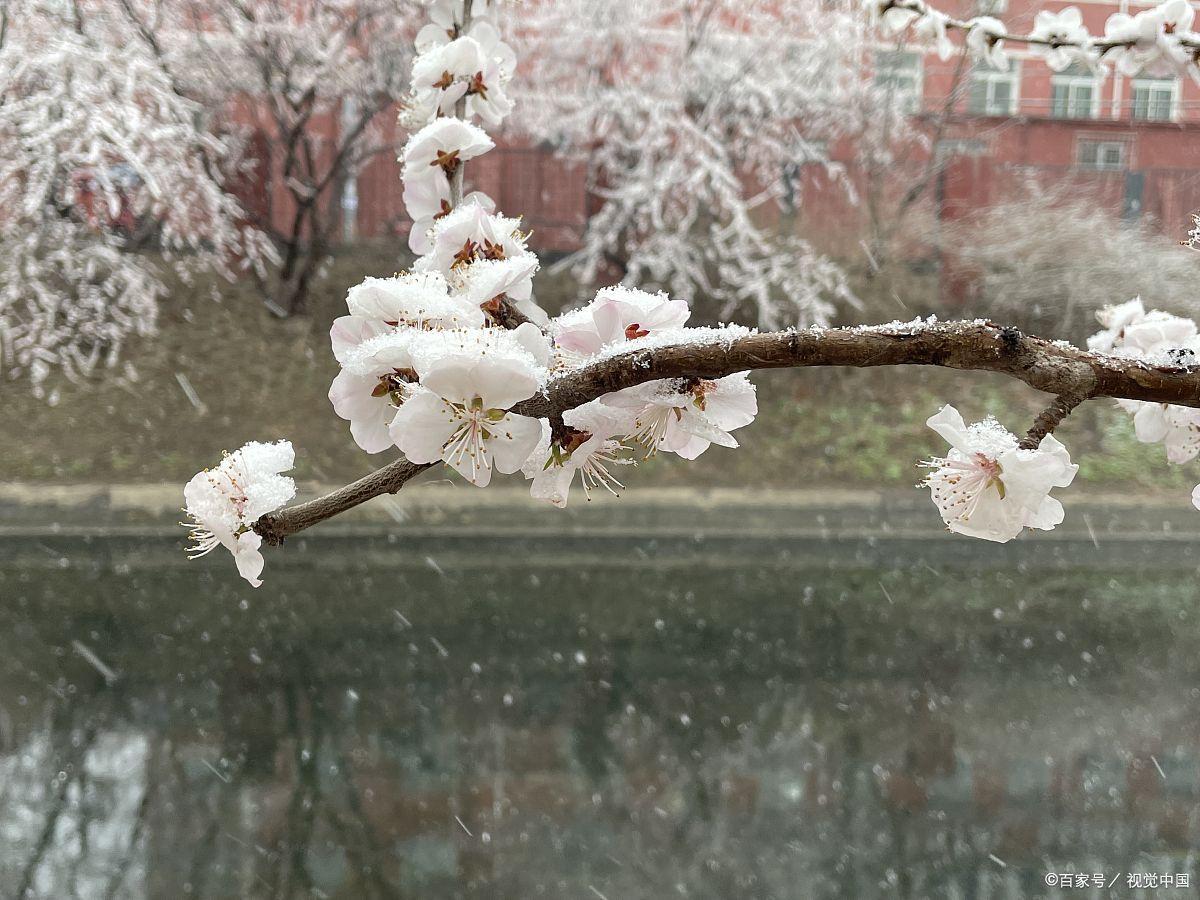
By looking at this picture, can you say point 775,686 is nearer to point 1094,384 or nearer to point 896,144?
point 1094,384

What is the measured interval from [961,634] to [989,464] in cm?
453

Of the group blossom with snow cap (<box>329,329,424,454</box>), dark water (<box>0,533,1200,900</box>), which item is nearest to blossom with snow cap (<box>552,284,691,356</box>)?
blossom with snow cap (<box>329,329,424,454</box>)

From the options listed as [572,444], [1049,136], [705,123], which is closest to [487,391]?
[572,444]

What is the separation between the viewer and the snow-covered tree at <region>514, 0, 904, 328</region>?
29.7 feet

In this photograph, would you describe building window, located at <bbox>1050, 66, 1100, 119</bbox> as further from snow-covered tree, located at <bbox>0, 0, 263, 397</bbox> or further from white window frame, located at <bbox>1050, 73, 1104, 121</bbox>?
snow-covered tree, located at <bbox>0, 0, 263, 397</bbox>

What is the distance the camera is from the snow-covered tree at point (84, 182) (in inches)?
286

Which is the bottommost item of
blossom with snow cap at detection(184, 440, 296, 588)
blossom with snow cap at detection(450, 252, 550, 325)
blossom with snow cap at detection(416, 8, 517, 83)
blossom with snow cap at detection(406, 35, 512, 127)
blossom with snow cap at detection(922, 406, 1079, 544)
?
blossom with snow cap at detection(184, 440, 296, 588)

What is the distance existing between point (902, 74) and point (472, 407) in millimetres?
10483

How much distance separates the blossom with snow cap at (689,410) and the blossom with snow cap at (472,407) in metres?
0.09

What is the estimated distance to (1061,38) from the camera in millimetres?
1945

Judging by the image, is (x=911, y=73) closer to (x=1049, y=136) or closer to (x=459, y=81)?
(x=1049, y=136)

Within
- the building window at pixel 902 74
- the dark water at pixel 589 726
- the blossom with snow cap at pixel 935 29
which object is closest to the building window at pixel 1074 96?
the building window at pixel 902 74

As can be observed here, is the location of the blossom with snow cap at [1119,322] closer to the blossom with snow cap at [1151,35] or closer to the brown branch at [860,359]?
the brown branch at [860,359]

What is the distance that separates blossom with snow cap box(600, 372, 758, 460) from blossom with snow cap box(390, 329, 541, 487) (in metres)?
0.09
